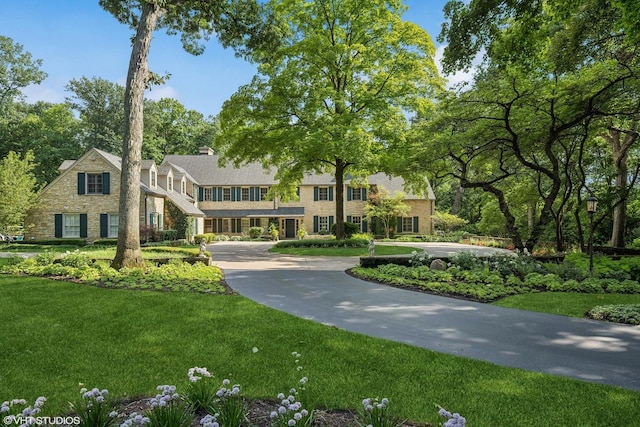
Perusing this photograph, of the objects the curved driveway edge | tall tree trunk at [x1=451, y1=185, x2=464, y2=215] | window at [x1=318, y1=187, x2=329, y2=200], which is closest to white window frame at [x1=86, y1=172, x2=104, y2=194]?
window at [x1=318, y1=187, x2=329, y2=200]

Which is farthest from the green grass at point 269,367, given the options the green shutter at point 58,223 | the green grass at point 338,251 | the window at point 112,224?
the green shutter at point 58,223

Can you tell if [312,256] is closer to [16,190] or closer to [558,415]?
[558,415]

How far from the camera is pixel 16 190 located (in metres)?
21.6

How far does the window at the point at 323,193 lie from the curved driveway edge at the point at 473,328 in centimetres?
2609

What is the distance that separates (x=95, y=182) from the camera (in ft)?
80.9

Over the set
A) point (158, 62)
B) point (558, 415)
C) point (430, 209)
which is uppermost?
point (158, 62)

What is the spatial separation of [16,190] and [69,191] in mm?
3141

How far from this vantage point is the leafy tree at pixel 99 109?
1709 inches

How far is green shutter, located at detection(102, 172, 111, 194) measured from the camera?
24.4 meters

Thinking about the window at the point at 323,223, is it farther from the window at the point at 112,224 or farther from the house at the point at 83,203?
the window at the point at 112,224

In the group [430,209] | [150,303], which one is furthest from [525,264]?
[430,209]

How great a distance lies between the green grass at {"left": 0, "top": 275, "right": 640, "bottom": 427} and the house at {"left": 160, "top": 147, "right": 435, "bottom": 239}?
28617mm

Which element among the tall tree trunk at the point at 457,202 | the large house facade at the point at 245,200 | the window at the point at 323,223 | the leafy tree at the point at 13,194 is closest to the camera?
the leafy tree at the point at 13,194

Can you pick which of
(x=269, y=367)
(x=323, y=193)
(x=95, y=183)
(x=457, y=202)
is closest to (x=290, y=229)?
(x=323, y=193)
